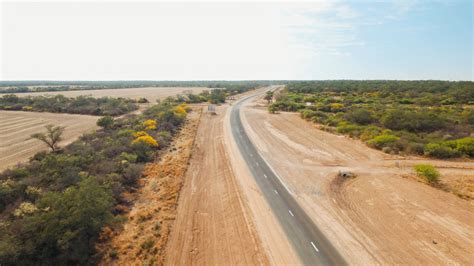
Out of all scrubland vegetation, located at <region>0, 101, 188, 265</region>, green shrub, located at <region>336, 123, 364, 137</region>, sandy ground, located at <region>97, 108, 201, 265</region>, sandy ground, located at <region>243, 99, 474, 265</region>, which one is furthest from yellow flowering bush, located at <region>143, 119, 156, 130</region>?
green shrub, located at <region>336, 123, 364, 137</region>

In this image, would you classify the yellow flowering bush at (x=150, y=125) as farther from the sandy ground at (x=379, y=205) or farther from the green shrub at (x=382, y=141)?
the green shrub at (x=382, y=141)

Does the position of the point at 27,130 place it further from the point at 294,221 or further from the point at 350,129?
the point at 350,129

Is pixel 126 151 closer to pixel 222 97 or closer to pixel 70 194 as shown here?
pixel 70 194

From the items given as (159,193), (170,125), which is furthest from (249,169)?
(170,125)

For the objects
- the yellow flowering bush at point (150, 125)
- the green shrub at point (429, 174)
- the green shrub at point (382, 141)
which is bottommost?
the green shrub at point (429, 174)

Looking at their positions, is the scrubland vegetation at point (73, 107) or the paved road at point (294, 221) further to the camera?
the scrubland vegetation at point (73, 107)

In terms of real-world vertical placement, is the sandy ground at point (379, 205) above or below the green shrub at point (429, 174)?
below

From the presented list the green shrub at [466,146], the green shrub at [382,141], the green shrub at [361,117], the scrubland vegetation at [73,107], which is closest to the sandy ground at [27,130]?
the scrubland vegetation at [73,107]

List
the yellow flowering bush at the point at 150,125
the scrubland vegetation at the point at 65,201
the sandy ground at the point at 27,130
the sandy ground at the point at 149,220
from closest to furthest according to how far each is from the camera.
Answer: the scrubland vegetation at the point at 65,201
the sandy ground at the point at 149,220
the sandy ground at the point at 27,130
the yellow flowering bush at the point at 150,125

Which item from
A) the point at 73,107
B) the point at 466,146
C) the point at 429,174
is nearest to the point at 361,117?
the point at 466,146
